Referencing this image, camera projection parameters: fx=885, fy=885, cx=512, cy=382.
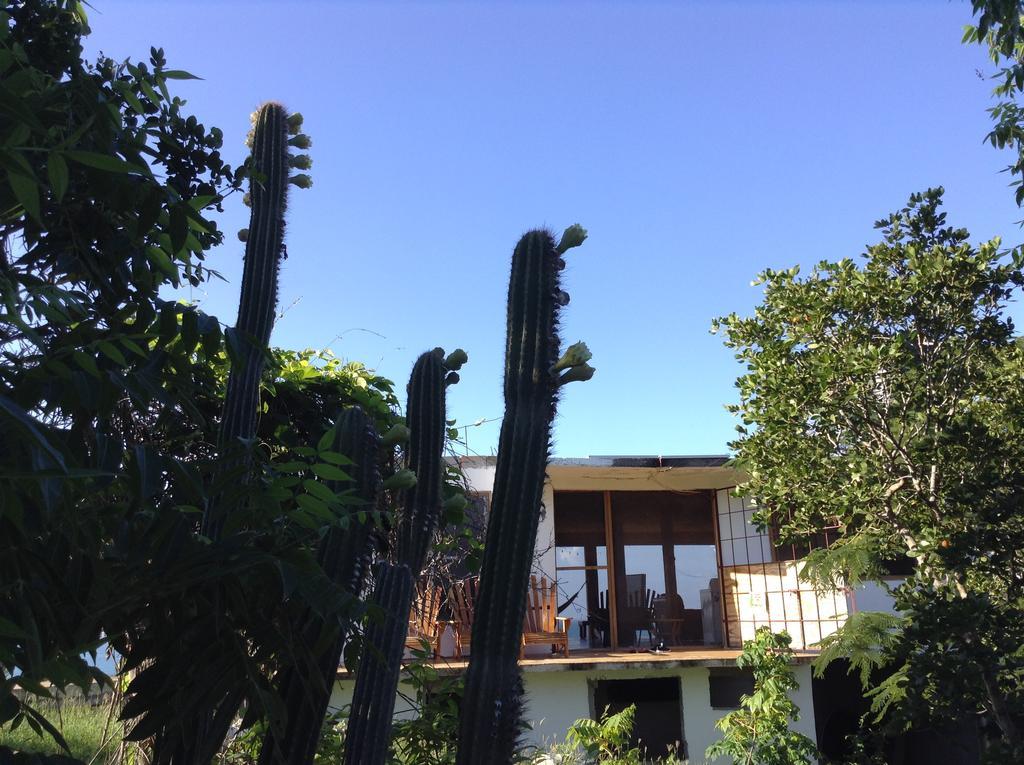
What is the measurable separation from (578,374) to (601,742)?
17.8 ft

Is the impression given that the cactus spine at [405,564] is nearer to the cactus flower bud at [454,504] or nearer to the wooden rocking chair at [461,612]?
the cactus flower bud at [454,504]

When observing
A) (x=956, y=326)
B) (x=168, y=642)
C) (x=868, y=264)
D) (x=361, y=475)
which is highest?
(x=868, y=264)

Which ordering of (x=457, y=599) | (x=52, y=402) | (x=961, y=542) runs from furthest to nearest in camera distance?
1. (x=457, y=599)
2. (x=961, y=542)
3. (x=52, y=402)

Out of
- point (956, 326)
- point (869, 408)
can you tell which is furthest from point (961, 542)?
point (956, 326)

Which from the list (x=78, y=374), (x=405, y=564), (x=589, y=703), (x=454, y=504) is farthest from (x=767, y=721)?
(x=78, y=374)

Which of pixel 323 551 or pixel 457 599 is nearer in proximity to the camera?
pixel 323 551

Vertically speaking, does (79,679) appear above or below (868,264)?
below

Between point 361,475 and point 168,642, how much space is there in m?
1.16

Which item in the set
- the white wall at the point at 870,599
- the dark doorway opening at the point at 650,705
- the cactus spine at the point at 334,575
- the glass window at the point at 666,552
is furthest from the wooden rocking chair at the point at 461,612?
the cactus spine at the point at 334,575

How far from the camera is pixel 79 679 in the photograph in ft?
7.22

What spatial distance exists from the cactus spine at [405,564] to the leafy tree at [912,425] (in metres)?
4.39

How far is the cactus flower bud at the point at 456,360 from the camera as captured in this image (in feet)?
15.0

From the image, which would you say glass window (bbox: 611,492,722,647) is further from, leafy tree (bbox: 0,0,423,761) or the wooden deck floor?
leafy tree (bbox: 0,0,423,761)

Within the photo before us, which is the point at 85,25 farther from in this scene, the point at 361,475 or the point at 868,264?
the point at 868,264
